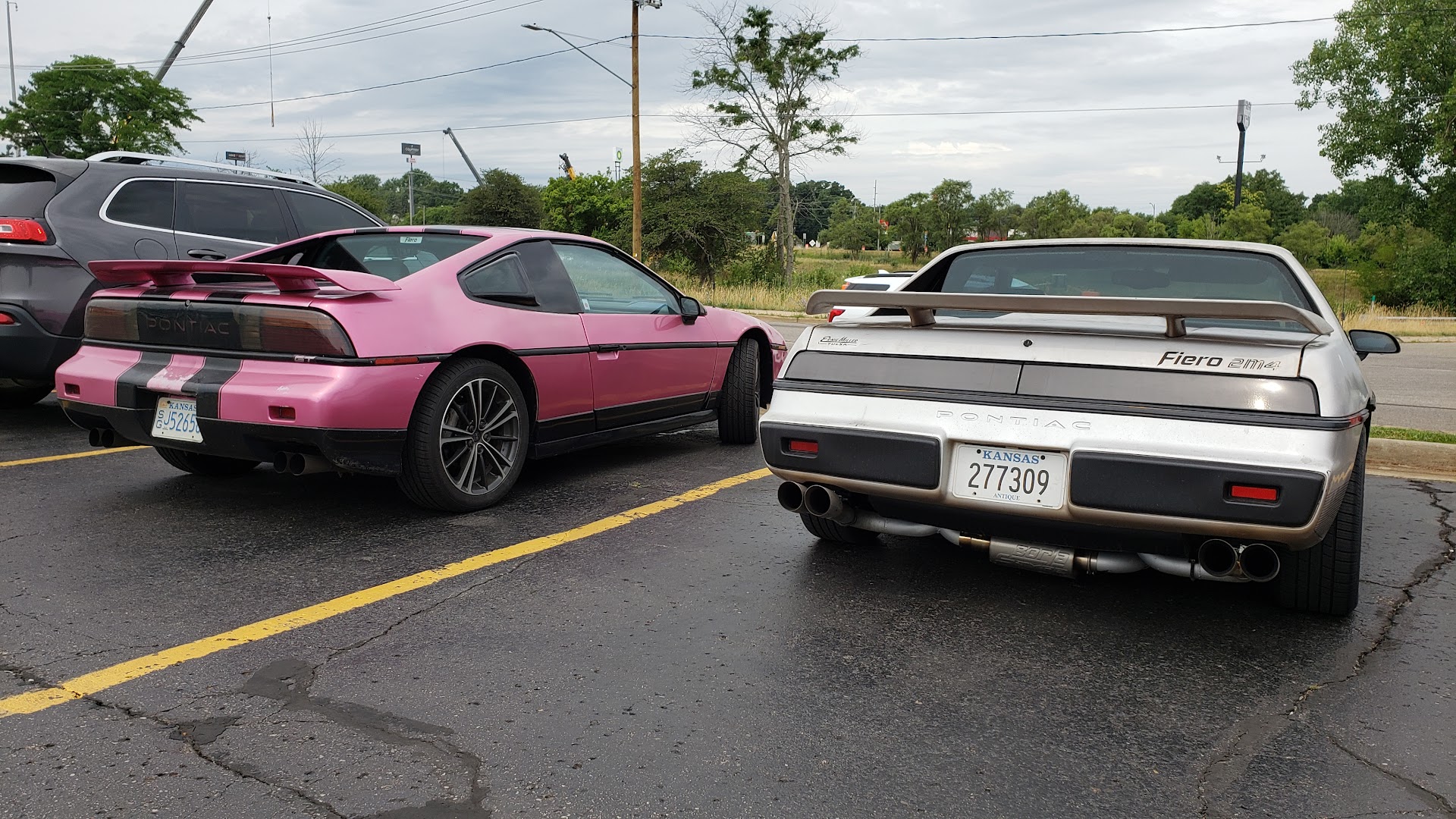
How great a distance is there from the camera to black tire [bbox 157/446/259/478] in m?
5.68

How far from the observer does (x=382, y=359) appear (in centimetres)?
459

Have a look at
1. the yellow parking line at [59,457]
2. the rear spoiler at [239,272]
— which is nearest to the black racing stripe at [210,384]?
the rear spoiler at [239,272]

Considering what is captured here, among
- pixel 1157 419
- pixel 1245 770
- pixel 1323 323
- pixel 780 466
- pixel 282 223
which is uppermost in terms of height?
pixel 282 223

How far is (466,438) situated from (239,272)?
1.21 metres

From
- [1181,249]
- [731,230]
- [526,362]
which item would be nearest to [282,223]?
[526,362]

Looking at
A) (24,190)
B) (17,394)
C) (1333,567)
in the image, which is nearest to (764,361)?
(1333,567)

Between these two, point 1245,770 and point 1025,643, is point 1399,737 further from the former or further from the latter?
point 1025,643

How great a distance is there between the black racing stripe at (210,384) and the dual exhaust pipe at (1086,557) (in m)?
2.49

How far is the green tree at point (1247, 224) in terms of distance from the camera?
5921 centimetres

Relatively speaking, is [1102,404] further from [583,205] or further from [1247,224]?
[1247,224]

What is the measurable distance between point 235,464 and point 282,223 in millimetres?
2908

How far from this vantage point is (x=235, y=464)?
19.2ft

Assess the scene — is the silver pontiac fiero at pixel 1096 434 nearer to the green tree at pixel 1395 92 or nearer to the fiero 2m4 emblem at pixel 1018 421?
the fiero 2m4 emblem at pixel 1018 421

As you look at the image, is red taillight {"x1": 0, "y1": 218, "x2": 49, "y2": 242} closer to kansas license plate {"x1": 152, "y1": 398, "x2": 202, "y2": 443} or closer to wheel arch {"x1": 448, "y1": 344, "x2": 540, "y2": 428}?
kansas license plate {"x1": 152, "y1": 398, "x2": 202, "y2": 443}
